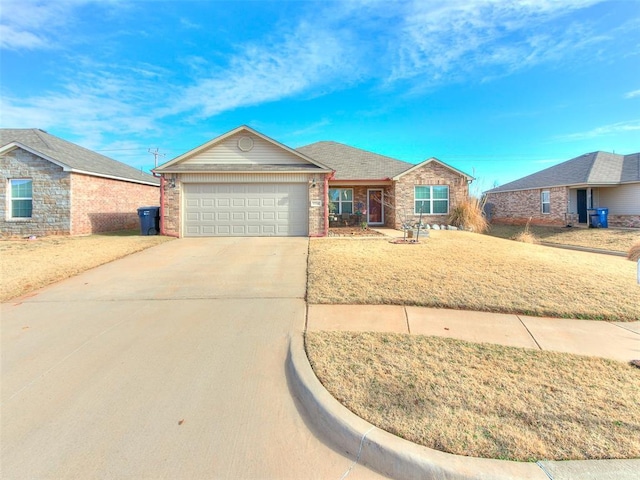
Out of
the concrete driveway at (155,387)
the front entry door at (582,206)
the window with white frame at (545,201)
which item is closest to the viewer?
the concrete driveway at (155,387)

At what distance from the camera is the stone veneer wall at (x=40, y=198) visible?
14.7m

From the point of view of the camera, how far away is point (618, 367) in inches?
140

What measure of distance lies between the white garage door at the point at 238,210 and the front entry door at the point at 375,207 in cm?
711

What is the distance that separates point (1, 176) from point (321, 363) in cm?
1823

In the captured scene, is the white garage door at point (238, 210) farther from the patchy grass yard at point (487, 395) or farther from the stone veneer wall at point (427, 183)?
the patchy grass yard at point (487, 395)

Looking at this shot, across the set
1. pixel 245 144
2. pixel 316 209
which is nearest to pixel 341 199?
pixel 316 209

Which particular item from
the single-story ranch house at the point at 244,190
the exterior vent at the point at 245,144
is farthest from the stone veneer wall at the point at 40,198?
the exterior vent at the point at 245,144

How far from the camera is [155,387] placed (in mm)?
3271

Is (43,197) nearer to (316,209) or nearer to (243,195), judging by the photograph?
(243,195)

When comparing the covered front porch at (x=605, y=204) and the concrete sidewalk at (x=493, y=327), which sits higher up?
the covered front porch at (x=605, y=204)

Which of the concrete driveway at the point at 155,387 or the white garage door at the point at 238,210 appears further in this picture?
the white garage door at the point at 238,210

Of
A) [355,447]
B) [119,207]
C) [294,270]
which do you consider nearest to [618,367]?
[355,447]

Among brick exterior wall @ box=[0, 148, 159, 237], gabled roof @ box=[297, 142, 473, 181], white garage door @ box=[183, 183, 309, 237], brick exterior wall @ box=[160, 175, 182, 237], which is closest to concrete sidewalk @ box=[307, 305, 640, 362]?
white garage door @ box=[183, 183, 309, 237]

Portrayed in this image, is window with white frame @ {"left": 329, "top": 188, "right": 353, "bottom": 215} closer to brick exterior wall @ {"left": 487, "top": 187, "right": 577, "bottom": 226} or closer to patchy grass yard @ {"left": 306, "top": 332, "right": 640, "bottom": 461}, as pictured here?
brick exterior wall @ {"left": 487, "top": 187, "right": 577, "bottom": 226}
